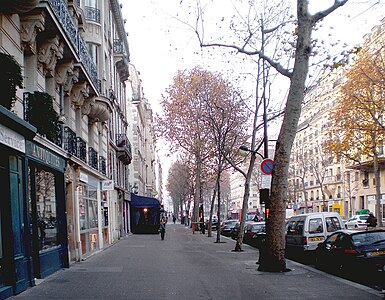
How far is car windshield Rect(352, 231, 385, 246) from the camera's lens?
13242mm

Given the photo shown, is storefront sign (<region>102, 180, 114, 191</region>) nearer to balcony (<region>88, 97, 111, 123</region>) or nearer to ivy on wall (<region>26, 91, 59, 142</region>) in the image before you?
balcony (<region>88, 97, 111, 123</region>)

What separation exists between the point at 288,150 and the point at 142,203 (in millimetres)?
31470

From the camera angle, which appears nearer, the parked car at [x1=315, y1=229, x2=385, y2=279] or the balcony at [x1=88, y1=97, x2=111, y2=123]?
the parked car at [x1=315, y1=229, x2=385, y2=279]

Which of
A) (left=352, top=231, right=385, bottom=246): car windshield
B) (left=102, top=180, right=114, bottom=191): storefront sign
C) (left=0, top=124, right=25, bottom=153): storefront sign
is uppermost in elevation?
(left=0, top=124, right=25, bottom=153): storefront sign

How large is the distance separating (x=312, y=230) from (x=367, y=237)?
17.4 ft

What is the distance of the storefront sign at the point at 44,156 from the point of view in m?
11.9

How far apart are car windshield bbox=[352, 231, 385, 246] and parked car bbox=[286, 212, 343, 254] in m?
4.94

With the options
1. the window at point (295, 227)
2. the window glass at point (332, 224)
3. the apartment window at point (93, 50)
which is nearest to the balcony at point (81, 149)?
the apartment window at point (93, 50)

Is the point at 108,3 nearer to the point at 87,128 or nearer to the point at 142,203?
the point at 87,128

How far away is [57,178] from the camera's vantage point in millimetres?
15789

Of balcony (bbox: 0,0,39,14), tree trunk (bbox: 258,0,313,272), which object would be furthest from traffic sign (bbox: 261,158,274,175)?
balcony (bbox: 0,0,39,14)

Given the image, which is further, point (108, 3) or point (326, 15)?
point (108, 3)

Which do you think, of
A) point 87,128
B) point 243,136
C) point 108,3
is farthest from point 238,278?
point 108,3

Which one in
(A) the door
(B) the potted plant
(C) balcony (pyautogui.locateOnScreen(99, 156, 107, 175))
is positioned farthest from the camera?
(C) balcony (pyautogui.locateOnScreen(99, 156, 107, 175))
